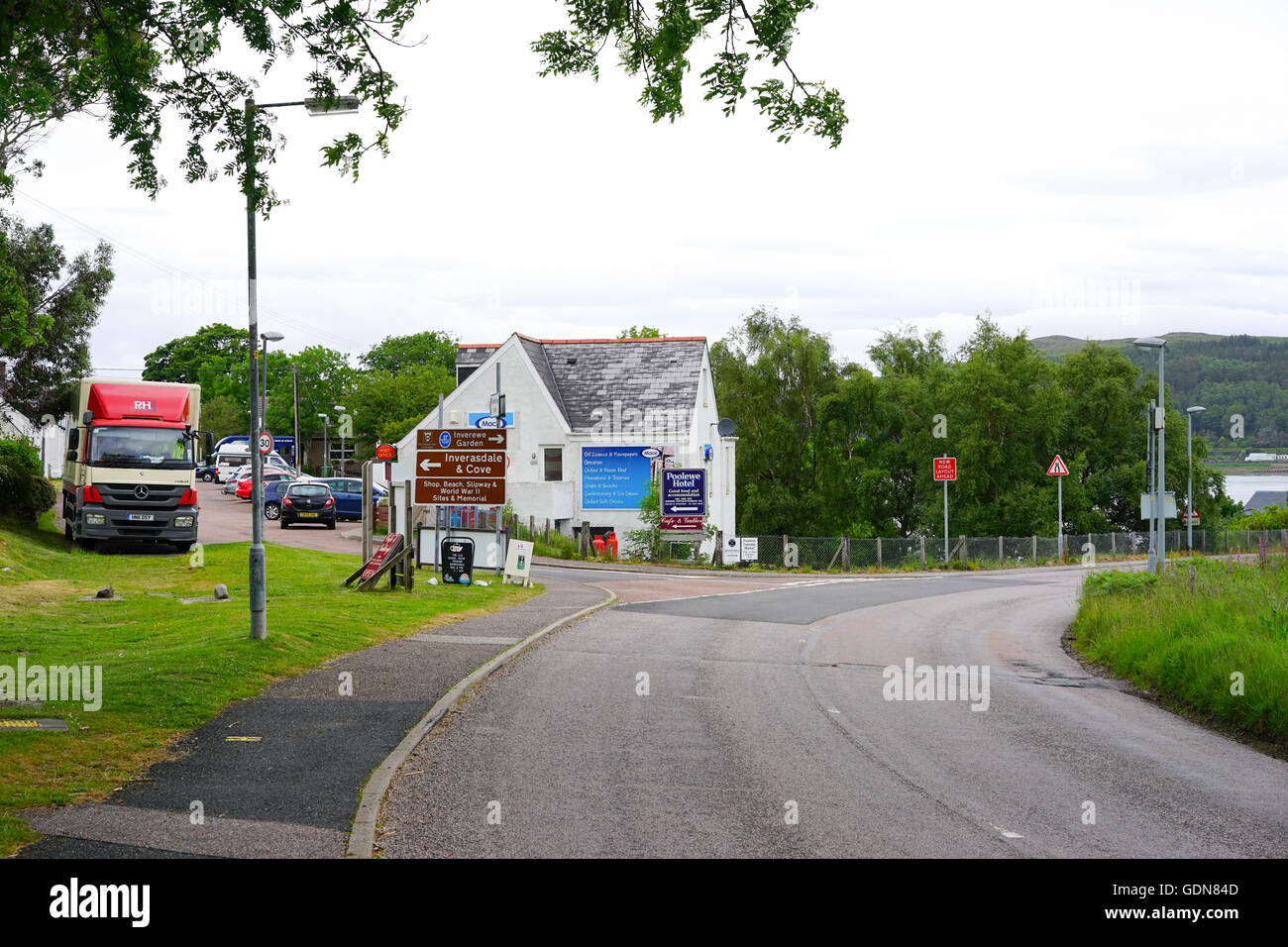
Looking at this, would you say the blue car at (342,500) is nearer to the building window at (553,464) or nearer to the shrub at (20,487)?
the building window at (553,464)

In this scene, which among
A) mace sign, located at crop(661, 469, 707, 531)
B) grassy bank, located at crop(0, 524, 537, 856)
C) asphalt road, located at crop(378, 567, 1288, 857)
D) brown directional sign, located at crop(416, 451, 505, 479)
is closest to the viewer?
asphalt road, located at crop(378, 567, 1288, 857)

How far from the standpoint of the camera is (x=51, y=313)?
34469 millimetres

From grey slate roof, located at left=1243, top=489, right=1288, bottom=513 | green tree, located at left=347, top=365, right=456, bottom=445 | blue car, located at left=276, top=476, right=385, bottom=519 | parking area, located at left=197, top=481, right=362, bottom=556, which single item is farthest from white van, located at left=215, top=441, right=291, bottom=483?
grey slate roof, located at left=1243, top=489, right=1288, bottom=513

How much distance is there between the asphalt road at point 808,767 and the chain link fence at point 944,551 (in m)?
24.9

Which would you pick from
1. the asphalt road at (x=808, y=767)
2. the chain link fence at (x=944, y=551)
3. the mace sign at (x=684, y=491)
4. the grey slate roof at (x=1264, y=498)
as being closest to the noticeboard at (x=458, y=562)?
the asphalt road at (x=808, y=767)

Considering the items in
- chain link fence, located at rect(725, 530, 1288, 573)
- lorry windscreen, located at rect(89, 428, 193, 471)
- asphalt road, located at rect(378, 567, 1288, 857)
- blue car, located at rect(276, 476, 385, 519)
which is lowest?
chain link fence, located at rect(725, 530, 1288, 573)

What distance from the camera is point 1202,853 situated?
6.60m

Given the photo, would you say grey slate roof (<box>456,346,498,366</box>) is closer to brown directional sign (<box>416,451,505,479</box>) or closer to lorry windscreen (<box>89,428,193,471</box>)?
lorry windscreen (<box>89,428,193,471</box>)

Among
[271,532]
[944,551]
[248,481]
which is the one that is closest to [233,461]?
[248,481]

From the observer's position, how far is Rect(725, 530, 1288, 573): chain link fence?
137 ft

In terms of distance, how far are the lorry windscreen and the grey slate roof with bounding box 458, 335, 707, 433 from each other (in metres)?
20.5

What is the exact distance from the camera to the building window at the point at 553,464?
155 ft

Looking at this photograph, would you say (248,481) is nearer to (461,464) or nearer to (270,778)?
(461,464)

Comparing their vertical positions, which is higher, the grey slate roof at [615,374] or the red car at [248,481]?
the grey slate roof at [615,374]
